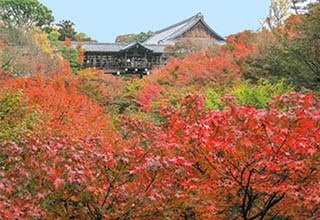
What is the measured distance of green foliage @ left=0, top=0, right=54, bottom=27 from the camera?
3375 centimetres

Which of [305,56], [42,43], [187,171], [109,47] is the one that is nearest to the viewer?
[187,171]

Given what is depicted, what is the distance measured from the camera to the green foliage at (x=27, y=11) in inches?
1329

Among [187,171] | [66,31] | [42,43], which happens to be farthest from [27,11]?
[187,171]

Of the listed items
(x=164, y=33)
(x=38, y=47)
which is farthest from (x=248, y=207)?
(x=164, y=33)

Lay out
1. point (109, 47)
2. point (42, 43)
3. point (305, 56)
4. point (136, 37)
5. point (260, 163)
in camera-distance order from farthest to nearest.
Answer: point (136, 37) → point (109, 47) → point (42, 43) → point (305, 56) → point (260, 163)

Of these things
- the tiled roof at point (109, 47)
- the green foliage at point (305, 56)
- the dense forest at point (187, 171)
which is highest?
the tiled roof at point (109, 47)

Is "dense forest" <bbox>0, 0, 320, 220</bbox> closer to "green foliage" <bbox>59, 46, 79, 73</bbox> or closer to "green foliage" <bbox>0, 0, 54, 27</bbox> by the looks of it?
"green foliage" <bbox>59, 46, 79, 73</bbox>

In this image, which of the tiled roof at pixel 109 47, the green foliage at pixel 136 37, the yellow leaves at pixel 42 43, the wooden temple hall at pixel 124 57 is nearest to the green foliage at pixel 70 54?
the wooden temple hall at pixel 124 57

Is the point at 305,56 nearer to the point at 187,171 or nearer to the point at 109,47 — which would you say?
the point at 187,171

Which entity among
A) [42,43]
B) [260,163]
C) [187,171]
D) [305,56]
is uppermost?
[42,43]

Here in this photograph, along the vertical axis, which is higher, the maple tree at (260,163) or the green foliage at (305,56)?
the green foliage at (305,56)

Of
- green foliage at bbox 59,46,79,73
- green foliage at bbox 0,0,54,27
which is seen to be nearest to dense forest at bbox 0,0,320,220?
green foliage at bbox 59,46,79,73

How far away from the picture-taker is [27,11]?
115 feet

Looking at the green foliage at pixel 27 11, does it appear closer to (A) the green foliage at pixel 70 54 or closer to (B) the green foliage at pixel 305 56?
(A) the green foliage at pixel 70 54
